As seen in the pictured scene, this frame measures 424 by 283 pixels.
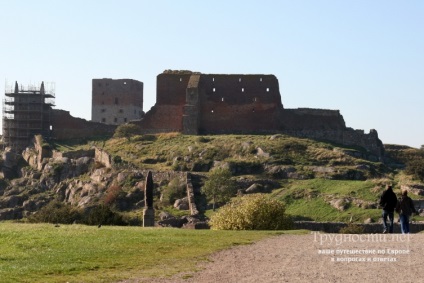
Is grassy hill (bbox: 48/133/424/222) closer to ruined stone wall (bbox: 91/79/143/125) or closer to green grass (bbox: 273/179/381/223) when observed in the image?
green grass (bbox: 273/179/381/223)

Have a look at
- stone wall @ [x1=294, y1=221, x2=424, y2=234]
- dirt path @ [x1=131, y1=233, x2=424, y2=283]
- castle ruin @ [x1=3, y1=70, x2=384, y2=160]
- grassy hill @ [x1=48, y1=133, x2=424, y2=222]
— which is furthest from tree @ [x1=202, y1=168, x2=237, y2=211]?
dirt path @ [x1=131, y1=233, x2=424, y2=283]

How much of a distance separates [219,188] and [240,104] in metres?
21.8

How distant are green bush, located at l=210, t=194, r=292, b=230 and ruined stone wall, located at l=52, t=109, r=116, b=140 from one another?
1744 inches

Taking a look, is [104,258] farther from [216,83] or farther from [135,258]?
[216,83]

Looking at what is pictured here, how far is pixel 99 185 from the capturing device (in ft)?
201

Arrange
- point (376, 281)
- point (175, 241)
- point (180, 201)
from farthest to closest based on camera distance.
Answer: point (180, 201)
point (175, 241)
point (376, 281)

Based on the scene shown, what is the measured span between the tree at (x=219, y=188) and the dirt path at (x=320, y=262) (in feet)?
92.6

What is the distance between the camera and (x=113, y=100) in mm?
85250

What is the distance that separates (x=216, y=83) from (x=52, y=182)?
17.9 meters

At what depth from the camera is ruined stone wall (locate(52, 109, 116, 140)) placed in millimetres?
78000

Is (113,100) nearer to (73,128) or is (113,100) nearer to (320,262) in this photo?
(73,128)

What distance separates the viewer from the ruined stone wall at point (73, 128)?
78.0 m

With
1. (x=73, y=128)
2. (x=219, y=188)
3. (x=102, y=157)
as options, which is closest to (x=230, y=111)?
(x=102, y=157)

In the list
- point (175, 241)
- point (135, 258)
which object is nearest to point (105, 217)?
point (175, 241)
